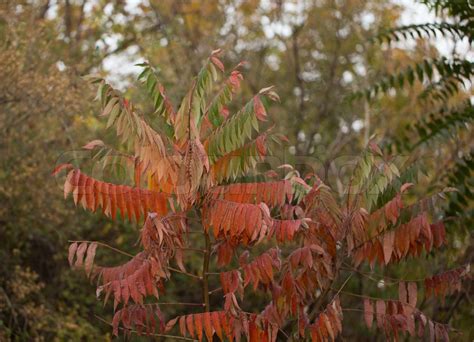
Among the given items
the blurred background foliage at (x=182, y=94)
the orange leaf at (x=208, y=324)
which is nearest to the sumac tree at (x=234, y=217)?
the orange leaf at (x=208, y=324)

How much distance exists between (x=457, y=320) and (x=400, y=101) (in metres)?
5.40

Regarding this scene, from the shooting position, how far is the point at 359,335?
396 inches

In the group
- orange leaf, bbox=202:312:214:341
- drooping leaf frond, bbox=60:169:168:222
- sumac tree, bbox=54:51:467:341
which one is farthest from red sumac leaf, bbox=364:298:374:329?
drooping leaf frond, bbox=60:169:168:222

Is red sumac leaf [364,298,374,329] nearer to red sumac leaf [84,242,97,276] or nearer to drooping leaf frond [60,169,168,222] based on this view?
drooping leaf frond [60,169,168,222]

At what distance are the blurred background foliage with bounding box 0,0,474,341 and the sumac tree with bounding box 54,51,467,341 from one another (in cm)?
84

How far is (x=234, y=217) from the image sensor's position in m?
4.80

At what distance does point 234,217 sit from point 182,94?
5.93 meters

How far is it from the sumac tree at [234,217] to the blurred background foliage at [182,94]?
84 cm

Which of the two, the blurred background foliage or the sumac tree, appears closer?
the sumac tree

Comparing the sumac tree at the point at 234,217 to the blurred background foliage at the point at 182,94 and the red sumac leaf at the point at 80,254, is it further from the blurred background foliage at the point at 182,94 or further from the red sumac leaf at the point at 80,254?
the blurred background foliage at the point at 182,94

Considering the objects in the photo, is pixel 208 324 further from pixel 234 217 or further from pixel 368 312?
pixel 368 312

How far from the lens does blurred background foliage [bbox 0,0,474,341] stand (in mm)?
7848

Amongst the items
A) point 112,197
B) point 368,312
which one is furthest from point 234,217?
point 368,312

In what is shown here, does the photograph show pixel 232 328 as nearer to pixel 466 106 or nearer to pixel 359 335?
pixel 466 106
